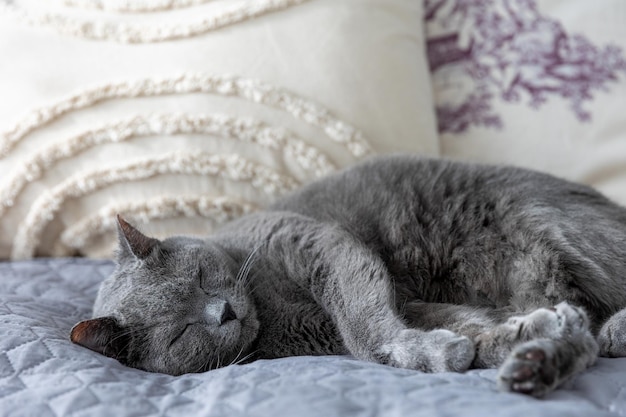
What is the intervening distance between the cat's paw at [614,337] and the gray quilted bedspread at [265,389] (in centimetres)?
5

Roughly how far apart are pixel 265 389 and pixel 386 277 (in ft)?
1.10

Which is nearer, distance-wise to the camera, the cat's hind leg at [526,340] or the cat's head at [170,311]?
the cat's hind leg at [526,340]

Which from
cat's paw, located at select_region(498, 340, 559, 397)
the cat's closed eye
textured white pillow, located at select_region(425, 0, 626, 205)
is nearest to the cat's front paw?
cat's paw, located at select_region(498, 340, 559, 397)

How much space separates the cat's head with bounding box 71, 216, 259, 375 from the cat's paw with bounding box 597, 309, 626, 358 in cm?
56

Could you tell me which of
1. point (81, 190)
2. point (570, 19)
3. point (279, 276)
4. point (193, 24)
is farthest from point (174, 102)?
point (570, 19)

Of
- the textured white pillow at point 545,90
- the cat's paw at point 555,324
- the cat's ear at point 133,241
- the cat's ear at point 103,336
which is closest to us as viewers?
the cat's paw at point 555,324

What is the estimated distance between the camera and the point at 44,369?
2.60 ft

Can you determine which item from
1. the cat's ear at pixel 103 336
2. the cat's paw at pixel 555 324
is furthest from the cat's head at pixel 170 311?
the cat's paw at pixel 555 324

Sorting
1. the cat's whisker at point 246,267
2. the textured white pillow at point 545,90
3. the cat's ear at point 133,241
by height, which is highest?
the textured white pillow at point 545,90

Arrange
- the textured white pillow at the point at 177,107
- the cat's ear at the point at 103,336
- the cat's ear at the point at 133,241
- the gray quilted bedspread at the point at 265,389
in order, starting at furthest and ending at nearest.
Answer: the textured white pillow at the point at 177,107 < the cat's ear at the point at 133,241 < the cat's ear at the point at 103,336 < the gray quilted bedspread at the point at 265,389

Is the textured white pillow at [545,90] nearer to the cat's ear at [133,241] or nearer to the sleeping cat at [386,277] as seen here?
the sleeping cat at [386,277]

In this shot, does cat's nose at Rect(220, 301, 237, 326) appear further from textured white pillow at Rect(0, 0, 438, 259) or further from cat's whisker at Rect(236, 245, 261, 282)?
textured white pillow at Rect(0, 0, 438, 259)

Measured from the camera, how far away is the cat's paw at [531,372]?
666 mm

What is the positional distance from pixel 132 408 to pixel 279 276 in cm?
41
